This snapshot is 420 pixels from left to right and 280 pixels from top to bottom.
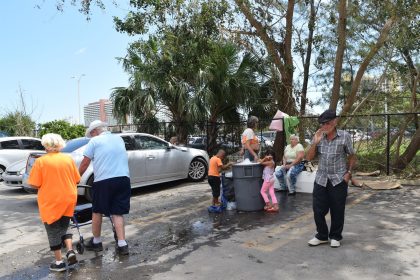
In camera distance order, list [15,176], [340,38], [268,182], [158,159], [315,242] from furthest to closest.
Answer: [340,38]
[15,176]
[158,159]
[268,182]
[315,242]

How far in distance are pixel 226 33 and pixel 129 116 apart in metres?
4.63

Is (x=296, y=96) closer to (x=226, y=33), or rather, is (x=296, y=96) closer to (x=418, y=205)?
(x=226, y=33)

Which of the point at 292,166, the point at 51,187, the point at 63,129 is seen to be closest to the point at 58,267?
the point at 51,187

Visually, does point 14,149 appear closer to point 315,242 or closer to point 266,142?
point 266,142

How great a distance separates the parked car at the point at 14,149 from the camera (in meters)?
14.4

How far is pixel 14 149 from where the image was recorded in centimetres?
1480

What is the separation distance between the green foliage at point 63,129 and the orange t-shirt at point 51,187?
18.7 meters

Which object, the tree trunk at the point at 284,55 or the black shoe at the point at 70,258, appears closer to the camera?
the black shoe at the point at 70,258

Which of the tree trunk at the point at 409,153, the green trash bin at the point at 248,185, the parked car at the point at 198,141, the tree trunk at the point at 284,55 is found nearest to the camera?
the green trash bin at the point at 248,185

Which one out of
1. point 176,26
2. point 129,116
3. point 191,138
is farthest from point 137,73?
point 176,26

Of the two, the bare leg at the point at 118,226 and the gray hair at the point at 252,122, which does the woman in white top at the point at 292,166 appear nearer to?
the gray hair at the point at 252,122

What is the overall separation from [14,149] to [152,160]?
7.16 metres

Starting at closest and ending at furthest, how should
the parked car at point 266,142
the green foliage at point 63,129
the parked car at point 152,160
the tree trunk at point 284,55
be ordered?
the parked car at point 152,160 → the tree trunk at point 284,55 → the parked car at point 266,142 → the green foliage at point 63,129

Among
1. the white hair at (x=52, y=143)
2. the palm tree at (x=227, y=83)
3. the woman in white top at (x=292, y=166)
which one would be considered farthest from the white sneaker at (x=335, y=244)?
the palm tree at (x=227, y=83)
